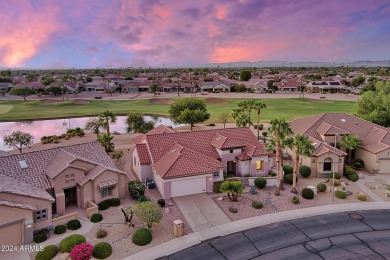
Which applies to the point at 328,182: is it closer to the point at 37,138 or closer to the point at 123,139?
the point at 123,139

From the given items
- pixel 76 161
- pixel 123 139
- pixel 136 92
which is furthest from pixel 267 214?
pixel 136 92

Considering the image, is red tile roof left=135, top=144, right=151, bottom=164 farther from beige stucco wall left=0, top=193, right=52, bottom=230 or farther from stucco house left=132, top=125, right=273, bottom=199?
beige stucco wall left=0, top=193, right=52, bottom=230

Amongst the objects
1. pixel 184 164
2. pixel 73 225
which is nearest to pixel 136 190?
pixel 184 164

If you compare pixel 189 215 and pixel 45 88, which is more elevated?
pixel 45 88

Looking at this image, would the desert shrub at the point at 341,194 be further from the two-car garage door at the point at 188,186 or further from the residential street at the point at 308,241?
the two-car garage door at the point at 188,186

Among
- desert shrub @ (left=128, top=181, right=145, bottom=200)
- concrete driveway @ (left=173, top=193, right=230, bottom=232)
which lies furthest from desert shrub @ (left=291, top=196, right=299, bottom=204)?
desert shrub @ (left=128, top=181, right=145, bottom=200)

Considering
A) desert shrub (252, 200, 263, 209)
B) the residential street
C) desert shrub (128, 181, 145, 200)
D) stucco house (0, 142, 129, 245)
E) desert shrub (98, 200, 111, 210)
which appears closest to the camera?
the residential street

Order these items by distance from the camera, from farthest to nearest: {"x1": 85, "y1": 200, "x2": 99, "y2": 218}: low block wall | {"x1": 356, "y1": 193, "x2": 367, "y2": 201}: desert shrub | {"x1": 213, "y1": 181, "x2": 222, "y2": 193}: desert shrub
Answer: {"x1": 213, "y1": 181, "x2": 222, "y2": 193}: desert shrub
{"x1": 356, "y1": 193, "x2": 367, "y2": 201}: desert shrub
{"x1": 85, "y1": 200, "x2": 99, "y2": 218}: low block wall

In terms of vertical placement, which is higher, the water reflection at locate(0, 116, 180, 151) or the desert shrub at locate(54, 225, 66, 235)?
the water reflection at locate(0, 116, 180, 151)
